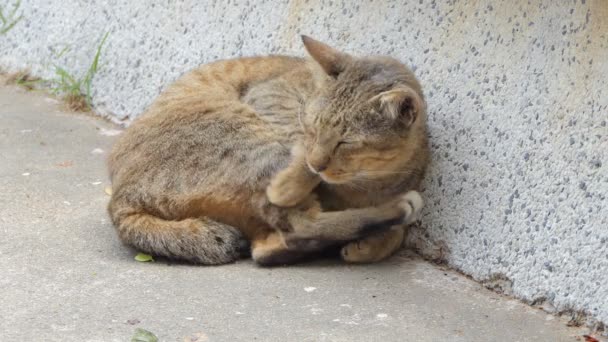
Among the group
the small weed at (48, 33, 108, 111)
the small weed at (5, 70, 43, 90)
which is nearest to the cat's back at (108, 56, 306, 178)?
the small weed at (48, 33, 108, 111)

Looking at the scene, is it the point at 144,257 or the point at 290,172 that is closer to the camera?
the point at 290,172

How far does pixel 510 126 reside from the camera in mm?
4570

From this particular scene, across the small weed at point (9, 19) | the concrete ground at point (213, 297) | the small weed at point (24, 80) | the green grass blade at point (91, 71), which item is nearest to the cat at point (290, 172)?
the concrete ground at point (213, 297)

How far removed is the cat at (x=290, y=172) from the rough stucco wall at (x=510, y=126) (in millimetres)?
207

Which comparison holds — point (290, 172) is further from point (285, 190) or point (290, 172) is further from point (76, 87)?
point (76, 87)

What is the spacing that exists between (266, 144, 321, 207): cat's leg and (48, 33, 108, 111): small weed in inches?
105

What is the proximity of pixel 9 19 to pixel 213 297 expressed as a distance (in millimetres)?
4014

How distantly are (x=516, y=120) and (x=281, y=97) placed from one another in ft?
4.04

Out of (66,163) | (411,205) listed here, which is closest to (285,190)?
(411,205)

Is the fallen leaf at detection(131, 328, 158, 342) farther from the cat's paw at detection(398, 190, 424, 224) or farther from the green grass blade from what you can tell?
the green grass blade

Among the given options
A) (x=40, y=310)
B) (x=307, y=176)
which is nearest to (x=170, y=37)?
(x=307, y=176)

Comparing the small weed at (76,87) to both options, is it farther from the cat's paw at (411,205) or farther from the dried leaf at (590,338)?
the dried leaf at (590,338)

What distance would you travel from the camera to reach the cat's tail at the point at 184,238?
185 inches

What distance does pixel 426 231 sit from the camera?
4953mm
